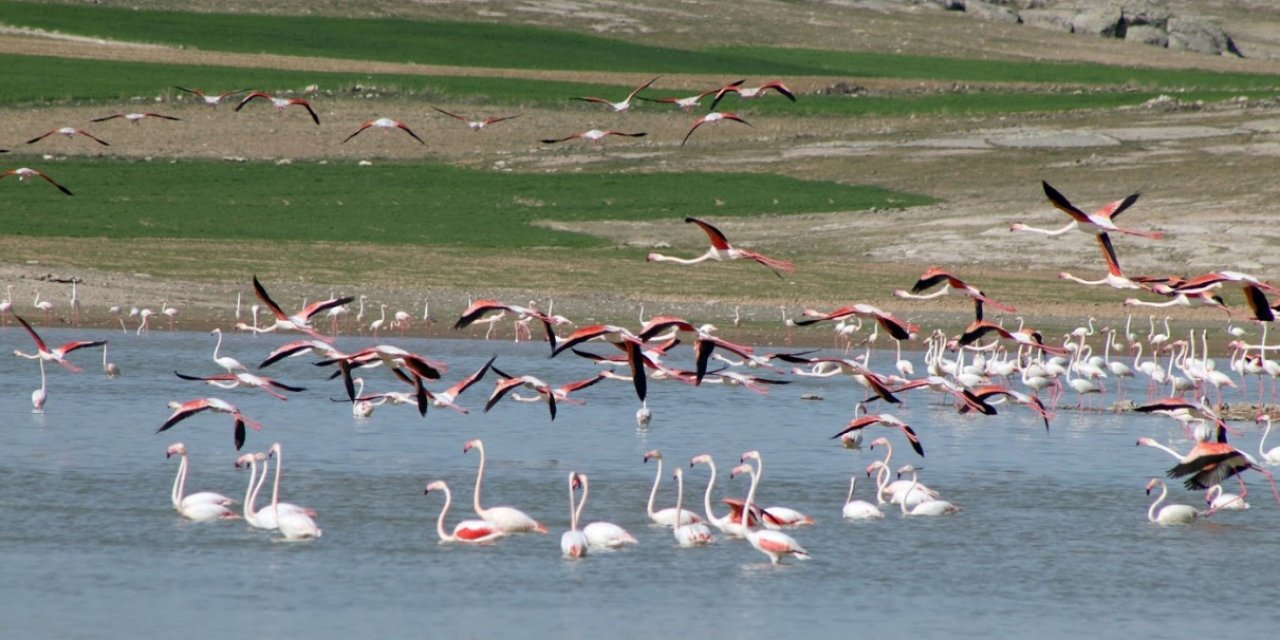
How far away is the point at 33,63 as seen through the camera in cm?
5044

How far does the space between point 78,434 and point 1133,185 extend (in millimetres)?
25082

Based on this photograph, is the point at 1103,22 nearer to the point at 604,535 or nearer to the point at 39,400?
the point at 39,400

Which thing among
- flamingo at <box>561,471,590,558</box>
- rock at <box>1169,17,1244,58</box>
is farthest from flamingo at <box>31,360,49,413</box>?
rock at <box>1169,17,1244,58</box>

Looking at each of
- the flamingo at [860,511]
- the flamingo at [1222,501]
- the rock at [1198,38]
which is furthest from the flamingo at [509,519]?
the rock at [1198,38]

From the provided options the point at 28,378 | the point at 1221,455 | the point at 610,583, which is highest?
the point at 1221,455

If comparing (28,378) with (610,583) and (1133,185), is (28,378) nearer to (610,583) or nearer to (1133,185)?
(610,583)

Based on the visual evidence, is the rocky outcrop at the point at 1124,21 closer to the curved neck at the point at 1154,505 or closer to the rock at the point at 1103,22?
the rock at the point at 1103,22

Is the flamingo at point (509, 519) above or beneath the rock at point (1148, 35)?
beneath

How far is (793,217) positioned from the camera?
35.1m

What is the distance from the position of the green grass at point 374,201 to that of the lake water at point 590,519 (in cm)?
1106

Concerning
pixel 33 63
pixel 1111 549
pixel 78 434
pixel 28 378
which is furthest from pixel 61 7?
pixel 1111 549

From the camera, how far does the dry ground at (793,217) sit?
2717 centimetres

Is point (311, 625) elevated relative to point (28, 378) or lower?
elevated

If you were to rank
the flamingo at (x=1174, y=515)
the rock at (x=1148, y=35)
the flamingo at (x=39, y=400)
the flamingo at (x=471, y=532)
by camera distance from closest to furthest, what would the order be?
the flamingo at (x=471, y=532) < the flamingo at (x=1174, y=515) < the flamingo at (x=39, y=400) < the rock at (x=1148, y=35)
